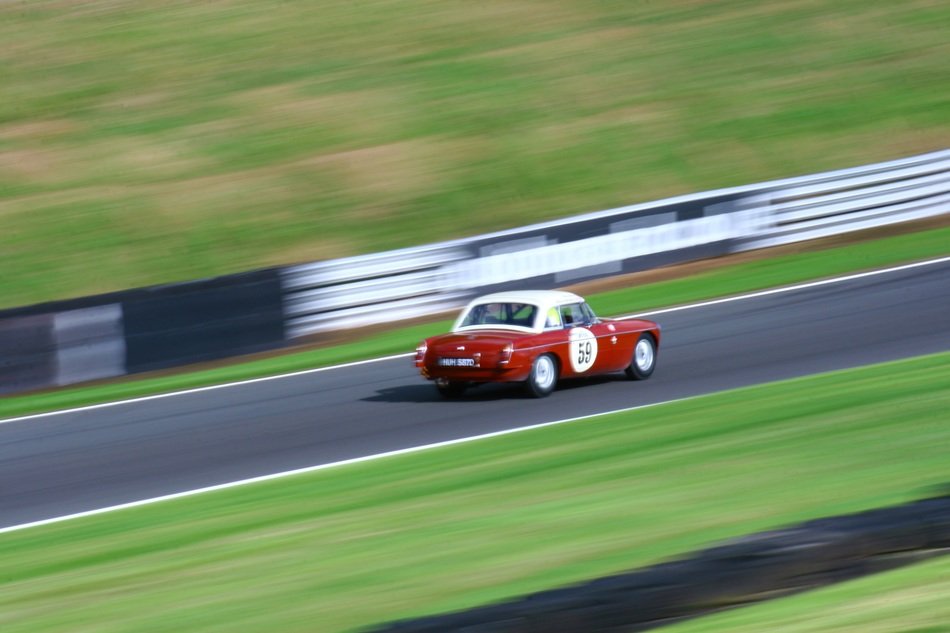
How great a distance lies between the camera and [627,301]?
16.5 m

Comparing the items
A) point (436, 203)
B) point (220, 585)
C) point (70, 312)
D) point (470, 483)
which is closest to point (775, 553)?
point (220, 585)

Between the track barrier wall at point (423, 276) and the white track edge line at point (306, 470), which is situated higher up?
the track barrier wall at point (423, 276)

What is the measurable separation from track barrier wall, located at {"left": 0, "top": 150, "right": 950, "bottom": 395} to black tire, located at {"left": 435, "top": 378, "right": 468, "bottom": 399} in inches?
164

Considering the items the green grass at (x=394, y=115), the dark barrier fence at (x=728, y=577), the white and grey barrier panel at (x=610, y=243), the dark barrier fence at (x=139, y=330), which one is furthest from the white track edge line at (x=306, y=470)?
the green grass at (x=394, y=115)

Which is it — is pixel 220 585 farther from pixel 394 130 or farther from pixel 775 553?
pixel 394 130

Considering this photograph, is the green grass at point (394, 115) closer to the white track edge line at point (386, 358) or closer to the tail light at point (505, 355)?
the white track edge line at point (386, 358)

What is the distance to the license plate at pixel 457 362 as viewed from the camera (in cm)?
1119

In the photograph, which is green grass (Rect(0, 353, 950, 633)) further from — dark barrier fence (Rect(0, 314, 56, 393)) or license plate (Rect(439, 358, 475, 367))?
dark barrier fence (Rect(0, 314, 56, 393))

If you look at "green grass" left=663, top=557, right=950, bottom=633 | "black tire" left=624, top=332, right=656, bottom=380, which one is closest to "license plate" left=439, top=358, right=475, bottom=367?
"black tire" left=624, top=332, right=656, bottom=380

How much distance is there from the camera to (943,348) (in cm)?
1194

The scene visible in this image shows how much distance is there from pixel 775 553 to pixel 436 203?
16827 millimetres

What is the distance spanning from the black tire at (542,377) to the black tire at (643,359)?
918 millimetres

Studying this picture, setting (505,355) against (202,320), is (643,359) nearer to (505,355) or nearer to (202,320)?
(505,355)

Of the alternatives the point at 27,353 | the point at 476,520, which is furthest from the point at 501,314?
the point at 27,353
